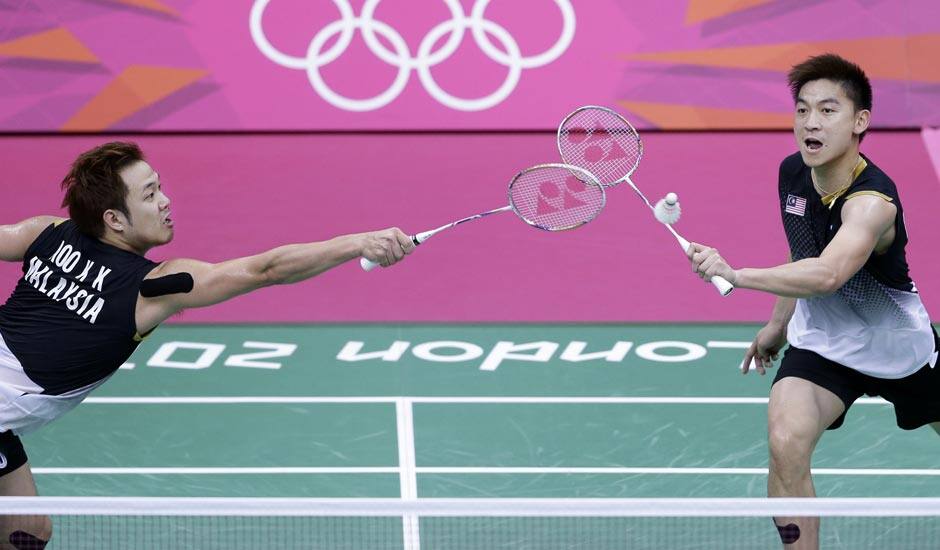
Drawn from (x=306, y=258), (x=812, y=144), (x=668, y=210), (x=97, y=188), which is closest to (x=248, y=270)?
(x=306, y=258)

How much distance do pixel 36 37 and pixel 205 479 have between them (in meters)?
4.49

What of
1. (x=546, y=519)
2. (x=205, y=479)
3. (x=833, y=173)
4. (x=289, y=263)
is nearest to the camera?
(x=289, y=263)

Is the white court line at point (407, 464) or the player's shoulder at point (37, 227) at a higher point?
the player's shoulder at point (37, 227)

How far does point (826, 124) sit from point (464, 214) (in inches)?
170

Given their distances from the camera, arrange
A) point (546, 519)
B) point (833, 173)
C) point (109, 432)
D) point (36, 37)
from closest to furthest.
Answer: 1. point (833, 173)
2. point (546, 519)
3. point (109, 432)
4. point (36, 37)

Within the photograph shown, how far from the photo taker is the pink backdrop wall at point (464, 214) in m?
8.13

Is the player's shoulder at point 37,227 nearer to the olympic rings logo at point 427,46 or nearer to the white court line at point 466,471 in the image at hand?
the white court line at point 466,471

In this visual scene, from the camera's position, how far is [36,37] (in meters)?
9.44

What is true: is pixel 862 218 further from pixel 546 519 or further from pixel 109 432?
pixel 109 432

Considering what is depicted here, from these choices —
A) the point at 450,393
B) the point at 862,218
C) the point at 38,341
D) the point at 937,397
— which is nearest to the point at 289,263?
the point at 38,341

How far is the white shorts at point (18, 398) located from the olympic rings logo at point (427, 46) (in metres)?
5.29

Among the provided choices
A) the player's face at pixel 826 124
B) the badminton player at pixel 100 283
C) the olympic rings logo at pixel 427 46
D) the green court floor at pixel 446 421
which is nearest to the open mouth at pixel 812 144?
the player's face at pixel 826 124

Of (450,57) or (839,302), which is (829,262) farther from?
(450,57)

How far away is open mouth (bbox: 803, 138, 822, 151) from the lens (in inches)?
185
